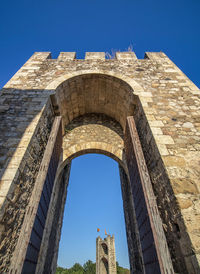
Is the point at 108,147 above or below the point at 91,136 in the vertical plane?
below

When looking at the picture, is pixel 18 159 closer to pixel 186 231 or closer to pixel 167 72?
pixel 186 231

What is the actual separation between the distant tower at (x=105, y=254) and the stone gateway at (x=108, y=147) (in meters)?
14.7

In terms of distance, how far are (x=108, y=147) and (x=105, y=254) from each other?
1863 centimetres

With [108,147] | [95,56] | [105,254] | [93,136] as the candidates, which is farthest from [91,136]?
[105,254]

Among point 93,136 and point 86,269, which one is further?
point 86,269

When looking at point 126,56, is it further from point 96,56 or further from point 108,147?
point 108,147

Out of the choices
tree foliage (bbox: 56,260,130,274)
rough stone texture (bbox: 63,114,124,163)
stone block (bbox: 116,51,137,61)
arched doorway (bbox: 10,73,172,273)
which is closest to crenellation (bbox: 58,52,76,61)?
arched doorway (bbox: 10,73,172,273)

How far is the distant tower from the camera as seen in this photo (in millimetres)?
15823

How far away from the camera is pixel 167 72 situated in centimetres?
457

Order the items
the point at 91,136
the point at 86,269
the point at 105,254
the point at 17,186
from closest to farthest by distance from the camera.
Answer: the point at 17,186
the point at 91,136
the point at 105,254
the point at 86,269

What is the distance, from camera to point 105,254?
17.6m

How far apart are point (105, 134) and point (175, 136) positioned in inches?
109

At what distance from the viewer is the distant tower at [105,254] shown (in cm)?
1582

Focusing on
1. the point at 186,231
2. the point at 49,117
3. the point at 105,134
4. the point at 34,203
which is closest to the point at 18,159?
the point at 34,203
